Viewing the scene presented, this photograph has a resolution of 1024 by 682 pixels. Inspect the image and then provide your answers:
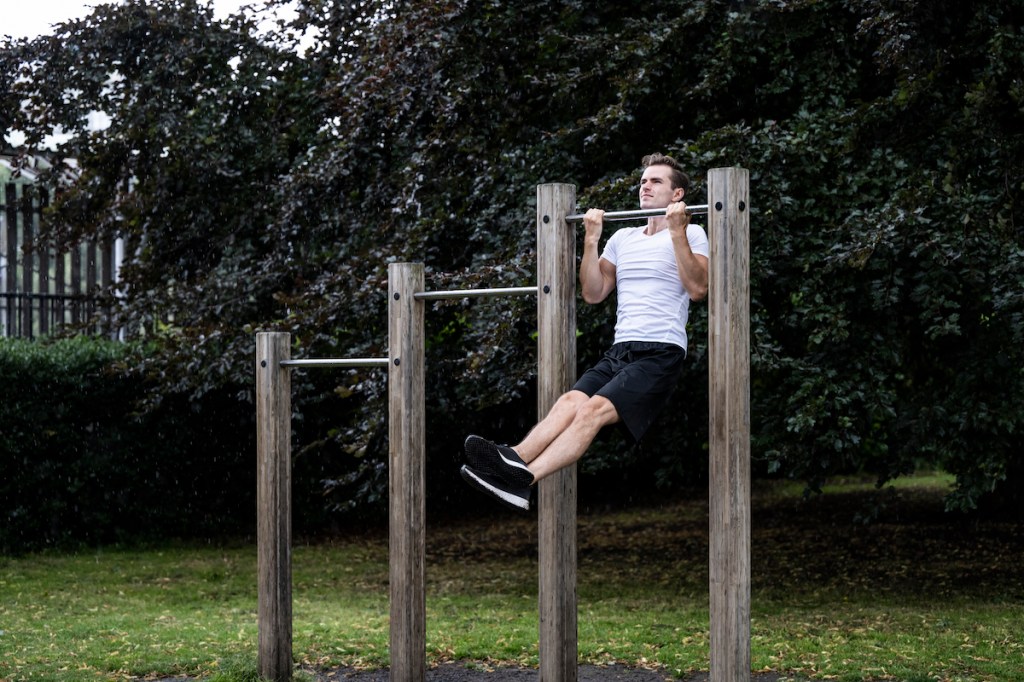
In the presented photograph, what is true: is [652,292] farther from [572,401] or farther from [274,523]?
[274,523]

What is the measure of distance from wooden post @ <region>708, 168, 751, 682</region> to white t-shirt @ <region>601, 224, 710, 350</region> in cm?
36

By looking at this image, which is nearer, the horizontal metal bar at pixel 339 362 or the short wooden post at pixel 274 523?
the horizontal metal bar at pixel 339 362

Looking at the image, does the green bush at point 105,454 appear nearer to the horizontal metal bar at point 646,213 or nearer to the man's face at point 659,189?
the man's face at point 659,189

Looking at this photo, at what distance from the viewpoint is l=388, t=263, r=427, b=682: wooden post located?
5.61 m

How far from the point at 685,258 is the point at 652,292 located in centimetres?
29

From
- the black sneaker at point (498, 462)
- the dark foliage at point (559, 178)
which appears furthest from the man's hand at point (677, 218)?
the dark foliage at point (559, 178)

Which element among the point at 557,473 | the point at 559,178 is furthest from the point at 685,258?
the point at 559,178

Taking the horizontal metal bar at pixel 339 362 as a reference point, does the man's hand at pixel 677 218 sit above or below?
above

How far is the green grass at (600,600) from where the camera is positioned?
705 centimetres

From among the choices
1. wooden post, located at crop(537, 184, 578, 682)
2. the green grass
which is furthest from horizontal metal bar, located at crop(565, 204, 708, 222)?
the green grass

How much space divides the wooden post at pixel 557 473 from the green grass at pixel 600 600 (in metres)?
1.77

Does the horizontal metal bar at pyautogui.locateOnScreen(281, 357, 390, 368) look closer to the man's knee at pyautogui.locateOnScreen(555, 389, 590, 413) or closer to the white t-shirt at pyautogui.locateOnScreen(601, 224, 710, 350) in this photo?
the man's knee at pyautogui.locateOnScreen(555, 389, 590, 413)

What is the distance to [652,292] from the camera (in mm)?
5094

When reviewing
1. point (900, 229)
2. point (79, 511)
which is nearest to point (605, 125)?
point (900, 229)
